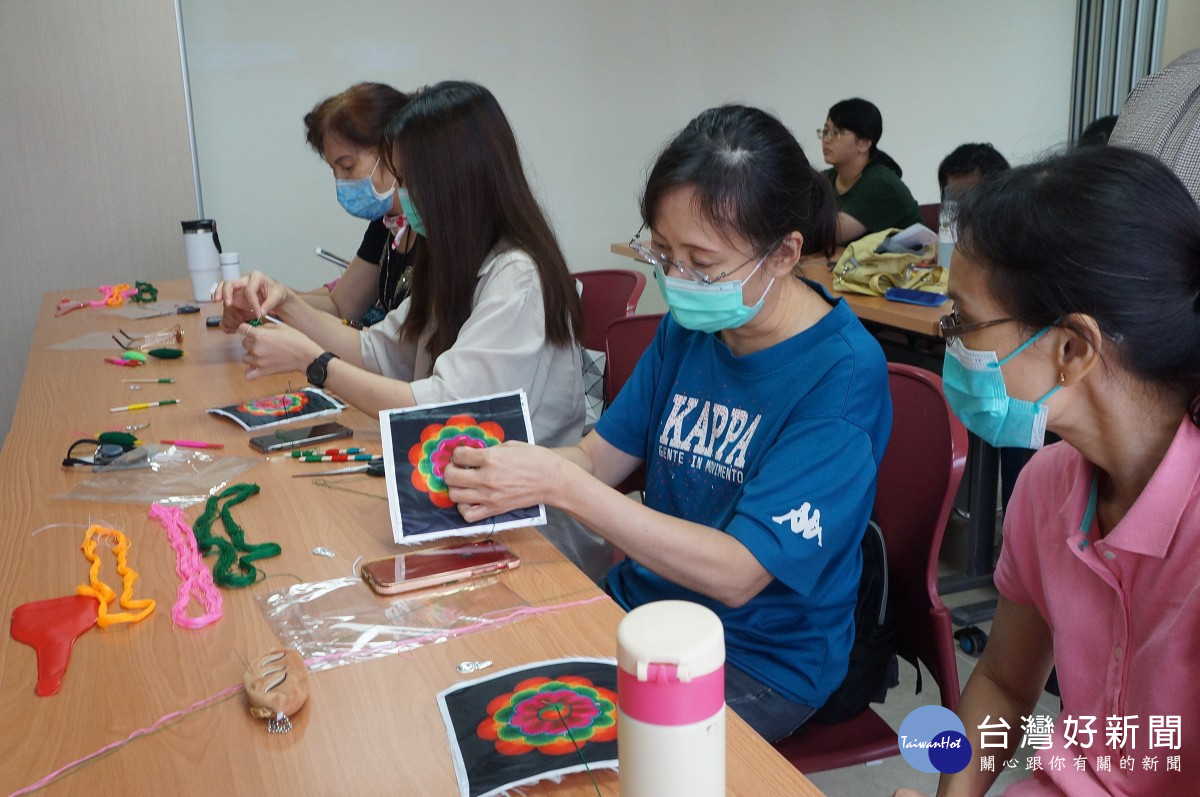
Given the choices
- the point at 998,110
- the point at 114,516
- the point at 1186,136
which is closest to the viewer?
the point at 114,516

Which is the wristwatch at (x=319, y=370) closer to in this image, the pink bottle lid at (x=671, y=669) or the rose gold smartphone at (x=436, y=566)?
the rose gold smartphone at (x=436, y=566)

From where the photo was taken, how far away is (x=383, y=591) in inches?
46.2

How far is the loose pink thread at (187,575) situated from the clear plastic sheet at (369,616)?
58 mm

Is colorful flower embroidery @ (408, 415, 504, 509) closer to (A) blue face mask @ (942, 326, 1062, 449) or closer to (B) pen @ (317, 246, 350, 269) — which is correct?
(A) blue face mask @ (942, 326, 1062, 449)

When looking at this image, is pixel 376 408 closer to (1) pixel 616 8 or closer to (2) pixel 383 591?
(2) pixel 383 591

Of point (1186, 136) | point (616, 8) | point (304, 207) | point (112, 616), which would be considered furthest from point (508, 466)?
point (616, 8)

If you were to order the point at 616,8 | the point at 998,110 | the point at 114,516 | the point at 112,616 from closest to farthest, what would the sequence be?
the point at 112,616, the point at 114,516, the point at 616,8, the point at 998,110

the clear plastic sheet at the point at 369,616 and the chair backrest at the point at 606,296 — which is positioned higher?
the chair backrest at the point at 606,296

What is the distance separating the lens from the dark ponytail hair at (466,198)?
1810mm

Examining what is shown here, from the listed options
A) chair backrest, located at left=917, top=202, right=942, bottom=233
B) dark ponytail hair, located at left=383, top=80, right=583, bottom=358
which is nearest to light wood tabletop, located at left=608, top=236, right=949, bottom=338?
dark ponytail hair, located at left=383, top=80, right=583, bottom=358

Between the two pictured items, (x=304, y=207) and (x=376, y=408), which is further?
(x=304, y=207)

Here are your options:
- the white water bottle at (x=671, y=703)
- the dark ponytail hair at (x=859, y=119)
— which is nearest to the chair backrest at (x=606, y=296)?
the white water bottle at (x=671, y=703)

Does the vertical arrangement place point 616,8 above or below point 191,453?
above

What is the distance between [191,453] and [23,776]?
89cm
